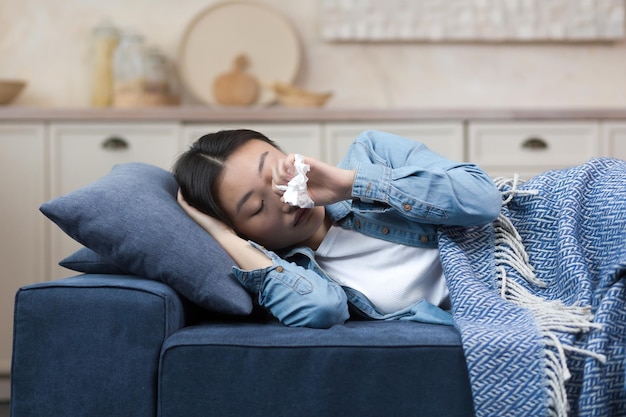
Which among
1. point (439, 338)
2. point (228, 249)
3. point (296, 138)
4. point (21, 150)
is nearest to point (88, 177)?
point (21, 150)

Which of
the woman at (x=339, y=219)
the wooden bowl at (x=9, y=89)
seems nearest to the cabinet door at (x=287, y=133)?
the wooden bowl at (x=9, y=89)

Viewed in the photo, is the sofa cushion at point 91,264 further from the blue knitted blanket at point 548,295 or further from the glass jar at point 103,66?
the glass jar at point 103,66

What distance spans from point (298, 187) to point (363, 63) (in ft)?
7.33

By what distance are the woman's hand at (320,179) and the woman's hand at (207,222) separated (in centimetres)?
19

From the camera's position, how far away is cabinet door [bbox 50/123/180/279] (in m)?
3.21

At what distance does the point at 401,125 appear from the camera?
3246mm

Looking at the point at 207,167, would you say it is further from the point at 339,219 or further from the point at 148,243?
the point at 339,219

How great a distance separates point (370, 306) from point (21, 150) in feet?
6.16

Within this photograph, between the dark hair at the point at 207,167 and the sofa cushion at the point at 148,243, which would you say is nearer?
the sofa cushion at the point at 148,243

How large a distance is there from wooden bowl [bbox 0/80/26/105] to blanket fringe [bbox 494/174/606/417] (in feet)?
7.27

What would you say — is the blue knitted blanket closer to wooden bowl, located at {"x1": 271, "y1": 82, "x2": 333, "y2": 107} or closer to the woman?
the woman

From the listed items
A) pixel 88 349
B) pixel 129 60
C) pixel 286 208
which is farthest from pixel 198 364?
pixel 129 60

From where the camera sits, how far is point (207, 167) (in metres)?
1.81

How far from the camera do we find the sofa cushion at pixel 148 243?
168 cm
